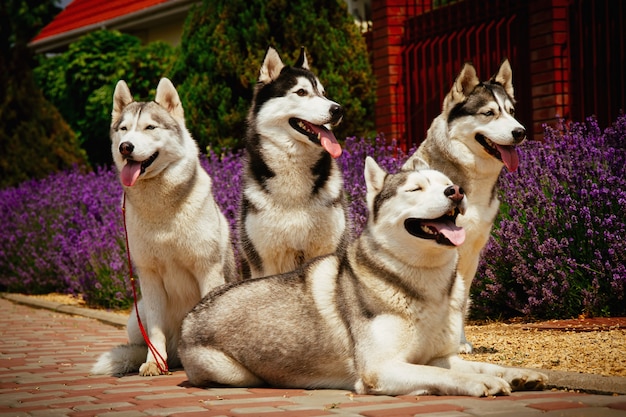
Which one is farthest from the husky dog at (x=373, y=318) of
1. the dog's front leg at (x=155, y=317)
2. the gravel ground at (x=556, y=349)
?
the dog's front leg at (x=155, y=317)

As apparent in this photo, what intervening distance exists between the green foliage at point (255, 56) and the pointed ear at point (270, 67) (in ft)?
16.0

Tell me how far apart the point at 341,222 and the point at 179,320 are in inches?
55.9

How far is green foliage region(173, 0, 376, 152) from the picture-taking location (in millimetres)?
11469

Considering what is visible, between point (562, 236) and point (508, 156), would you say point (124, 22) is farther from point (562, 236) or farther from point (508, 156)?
point (508, 156)

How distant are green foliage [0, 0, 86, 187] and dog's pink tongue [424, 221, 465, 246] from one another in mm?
11738

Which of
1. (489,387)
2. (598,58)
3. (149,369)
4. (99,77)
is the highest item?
(99,77)

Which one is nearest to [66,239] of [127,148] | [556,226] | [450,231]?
[127,148]

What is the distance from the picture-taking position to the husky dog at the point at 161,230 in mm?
6102

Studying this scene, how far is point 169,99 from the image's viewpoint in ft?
21.3

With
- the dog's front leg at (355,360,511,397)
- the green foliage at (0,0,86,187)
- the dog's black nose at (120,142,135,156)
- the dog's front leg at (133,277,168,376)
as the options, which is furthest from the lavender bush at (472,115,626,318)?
the green foliage at (0,0,86,187)

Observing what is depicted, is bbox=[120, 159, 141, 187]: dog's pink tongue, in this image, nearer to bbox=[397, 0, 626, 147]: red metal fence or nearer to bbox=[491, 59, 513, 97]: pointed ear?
bbox=[491, 59, 513, 97]: pointed ear

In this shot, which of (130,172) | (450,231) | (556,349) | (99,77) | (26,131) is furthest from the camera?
(99,77)

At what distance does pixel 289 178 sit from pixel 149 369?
1.69 metres

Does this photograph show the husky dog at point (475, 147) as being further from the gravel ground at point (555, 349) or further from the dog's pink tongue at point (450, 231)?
the dog's pink tongue at point (450, 231)
